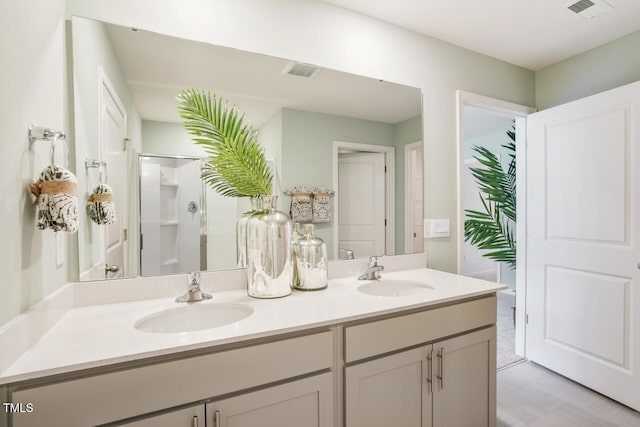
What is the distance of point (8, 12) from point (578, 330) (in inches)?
123

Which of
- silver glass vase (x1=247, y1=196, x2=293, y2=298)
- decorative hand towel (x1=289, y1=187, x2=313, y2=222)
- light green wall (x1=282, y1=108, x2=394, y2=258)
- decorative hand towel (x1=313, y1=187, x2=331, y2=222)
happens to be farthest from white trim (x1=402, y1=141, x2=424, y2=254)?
silver glass vase (x1=247, y1=196, x2=293, y2=298)

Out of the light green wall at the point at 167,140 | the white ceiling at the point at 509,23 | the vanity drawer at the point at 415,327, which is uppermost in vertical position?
the white ceiling at the point at 509,23

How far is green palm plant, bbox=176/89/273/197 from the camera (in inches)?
Answer: 54.8

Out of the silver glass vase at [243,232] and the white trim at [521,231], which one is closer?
the silver glass vase at [243,232]

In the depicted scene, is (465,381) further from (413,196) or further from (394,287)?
(413,196)

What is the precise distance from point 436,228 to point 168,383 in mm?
1677

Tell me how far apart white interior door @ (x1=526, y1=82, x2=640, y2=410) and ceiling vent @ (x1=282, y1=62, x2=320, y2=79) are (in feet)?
5.92

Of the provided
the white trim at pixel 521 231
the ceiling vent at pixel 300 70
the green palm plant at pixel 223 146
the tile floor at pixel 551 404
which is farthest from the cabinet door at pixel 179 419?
the white trim at pixel 521 231

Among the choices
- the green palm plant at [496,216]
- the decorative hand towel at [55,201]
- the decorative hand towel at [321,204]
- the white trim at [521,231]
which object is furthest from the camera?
the green palm plant at [496,216]

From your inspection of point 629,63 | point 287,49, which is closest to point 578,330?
point 629,63

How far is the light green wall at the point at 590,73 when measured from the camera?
2.03 m

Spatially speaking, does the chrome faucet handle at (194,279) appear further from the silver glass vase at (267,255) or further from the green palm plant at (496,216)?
the green palm plant at (496,216)

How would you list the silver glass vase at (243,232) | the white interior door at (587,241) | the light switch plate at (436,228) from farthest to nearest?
the light switch plate at (436,228) → the white interior door at (587,241) → the silver glass vase at (243,232)

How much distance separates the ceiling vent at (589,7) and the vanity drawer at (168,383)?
2.20 meters
